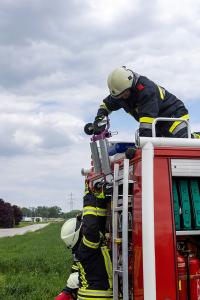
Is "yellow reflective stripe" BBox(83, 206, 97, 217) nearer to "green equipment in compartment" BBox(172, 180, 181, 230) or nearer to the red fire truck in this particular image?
the red fire truck

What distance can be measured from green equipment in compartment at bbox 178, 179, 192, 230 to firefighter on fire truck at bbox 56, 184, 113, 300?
780mm

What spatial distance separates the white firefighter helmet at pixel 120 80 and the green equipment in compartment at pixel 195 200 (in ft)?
4.66

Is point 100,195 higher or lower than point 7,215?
lower

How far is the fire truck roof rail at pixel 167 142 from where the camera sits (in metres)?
3.94

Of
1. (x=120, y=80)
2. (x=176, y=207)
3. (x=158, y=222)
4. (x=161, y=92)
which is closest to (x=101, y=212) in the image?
(x=176, y=207)

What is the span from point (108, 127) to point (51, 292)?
6.14 m

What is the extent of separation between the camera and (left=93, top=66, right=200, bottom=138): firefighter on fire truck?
5121 mm

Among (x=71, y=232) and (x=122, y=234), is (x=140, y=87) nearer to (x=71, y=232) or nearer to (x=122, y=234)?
(x=71, y=232)

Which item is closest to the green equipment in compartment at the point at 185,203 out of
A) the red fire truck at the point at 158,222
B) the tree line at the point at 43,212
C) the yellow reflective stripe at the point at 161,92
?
the red fire truck at the point at 158,222

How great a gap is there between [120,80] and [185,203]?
1.60 metres

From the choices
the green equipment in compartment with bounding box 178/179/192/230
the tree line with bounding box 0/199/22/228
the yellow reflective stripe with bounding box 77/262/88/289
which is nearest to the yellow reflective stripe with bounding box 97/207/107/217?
the yellow reflective stripe with bounding box 77/262/88/289

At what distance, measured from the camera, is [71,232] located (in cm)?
516

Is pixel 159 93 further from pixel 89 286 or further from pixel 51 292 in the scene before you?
pixel 51 292

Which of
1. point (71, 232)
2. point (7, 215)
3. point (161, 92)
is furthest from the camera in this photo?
point (7, 215)
